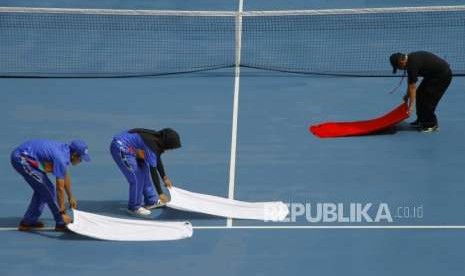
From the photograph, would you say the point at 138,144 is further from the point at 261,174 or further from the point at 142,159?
the point at 261,174

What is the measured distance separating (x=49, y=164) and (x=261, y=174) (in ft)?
14.0

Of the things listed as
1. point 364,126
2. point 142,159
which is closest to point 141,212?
point 142,159

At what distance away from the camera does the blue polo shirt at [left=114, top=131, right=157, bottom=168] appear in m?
15.7

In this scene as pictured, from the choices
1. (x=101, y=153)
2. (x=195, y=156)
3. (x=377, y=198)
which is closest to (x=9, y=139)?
(x=101, y=153)

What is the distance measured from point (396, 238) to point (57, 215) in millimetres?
5000

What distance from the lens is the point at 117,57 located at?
76.7 feet

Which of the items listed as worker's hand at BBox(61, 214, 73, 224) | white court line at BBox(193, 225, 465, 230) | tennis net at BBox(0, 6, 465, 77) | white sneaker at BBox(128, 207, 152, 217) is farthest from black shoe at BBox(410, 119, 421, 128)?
worker's hand at BBox(61, 214, 73, 224)

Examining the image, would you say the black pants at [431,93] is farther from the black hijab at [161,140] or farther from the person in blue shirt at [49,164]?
the person in blue shirt at [49,164]

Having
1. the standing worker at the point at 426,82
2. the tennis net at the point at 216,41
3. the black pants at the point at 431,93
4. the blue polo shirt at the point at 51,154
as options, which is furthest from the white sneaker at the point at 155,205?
the tennis net at the point at 216,41

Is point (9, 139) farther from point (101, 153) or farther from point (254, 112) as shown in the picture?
point (254, 112)

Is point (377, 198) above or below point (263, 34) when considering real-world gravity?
below

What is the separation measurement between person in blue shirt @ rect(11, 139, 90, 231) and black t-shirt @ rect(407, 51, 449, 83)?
6.58 m

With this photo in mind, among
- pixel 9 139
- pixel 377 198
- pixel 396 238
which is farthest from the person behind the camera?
pixel 9 139

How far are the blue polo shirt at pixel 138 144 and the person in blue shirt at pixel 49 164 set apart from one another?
96 cm
